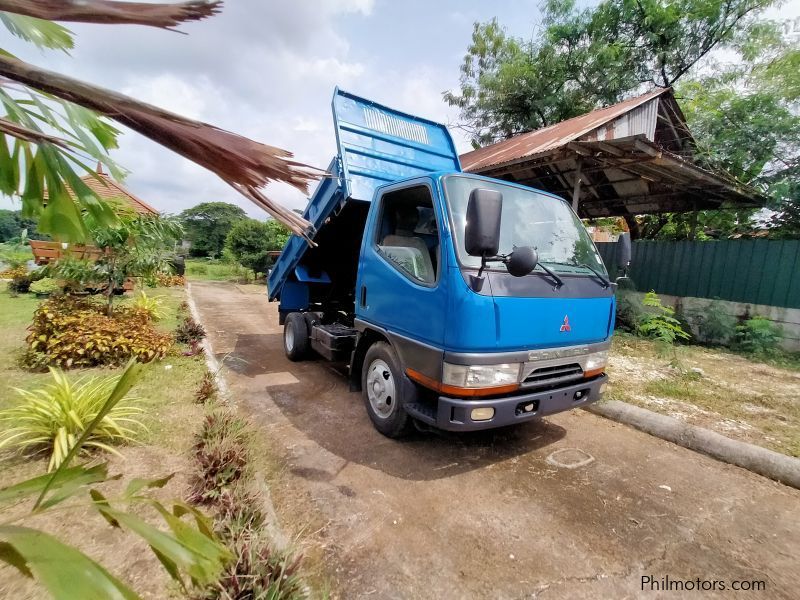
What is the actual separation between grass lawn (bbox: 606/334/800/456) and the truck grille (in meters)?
1.54

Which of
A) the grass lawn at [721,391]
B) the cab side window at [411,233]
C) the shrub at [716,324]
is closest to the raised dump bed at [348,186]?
the cab side window at [411,233]

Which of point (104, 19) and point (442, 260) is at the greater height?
point (104, 19)

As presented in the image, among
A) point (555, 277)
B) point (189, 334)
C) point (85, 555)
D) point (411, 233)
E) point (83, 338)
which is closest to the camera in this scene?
point (85, 555)

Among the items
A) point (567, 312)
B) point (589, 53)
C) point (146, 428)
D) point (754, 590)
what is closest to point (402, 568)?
point (754, 590)

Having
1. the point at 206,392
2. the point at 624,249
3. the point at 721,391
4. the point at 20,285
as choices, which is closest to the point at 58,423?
the point at 206,392

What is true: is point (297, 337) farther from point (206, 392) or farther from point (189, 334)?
point (189, 334)

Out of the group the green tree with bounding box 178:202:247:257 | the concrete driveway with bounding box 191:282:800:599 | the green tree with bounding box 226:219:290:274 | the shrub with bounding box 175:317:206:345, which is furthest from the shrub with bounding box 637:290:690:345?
the green tree with bounding box 178:202:247:257

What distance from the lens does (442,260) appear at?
9.01 ft

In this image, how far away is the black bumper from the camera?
8.48 feet

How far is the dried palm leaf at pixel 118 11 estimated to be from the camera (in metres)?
0.76

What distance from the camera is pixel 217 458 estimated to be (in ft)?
7.93

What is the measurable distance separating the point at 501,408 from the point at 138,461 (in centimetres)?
244

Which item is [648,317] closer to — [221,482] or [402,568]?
[402,568]

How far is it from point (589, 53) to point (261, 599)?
15.6 meters
